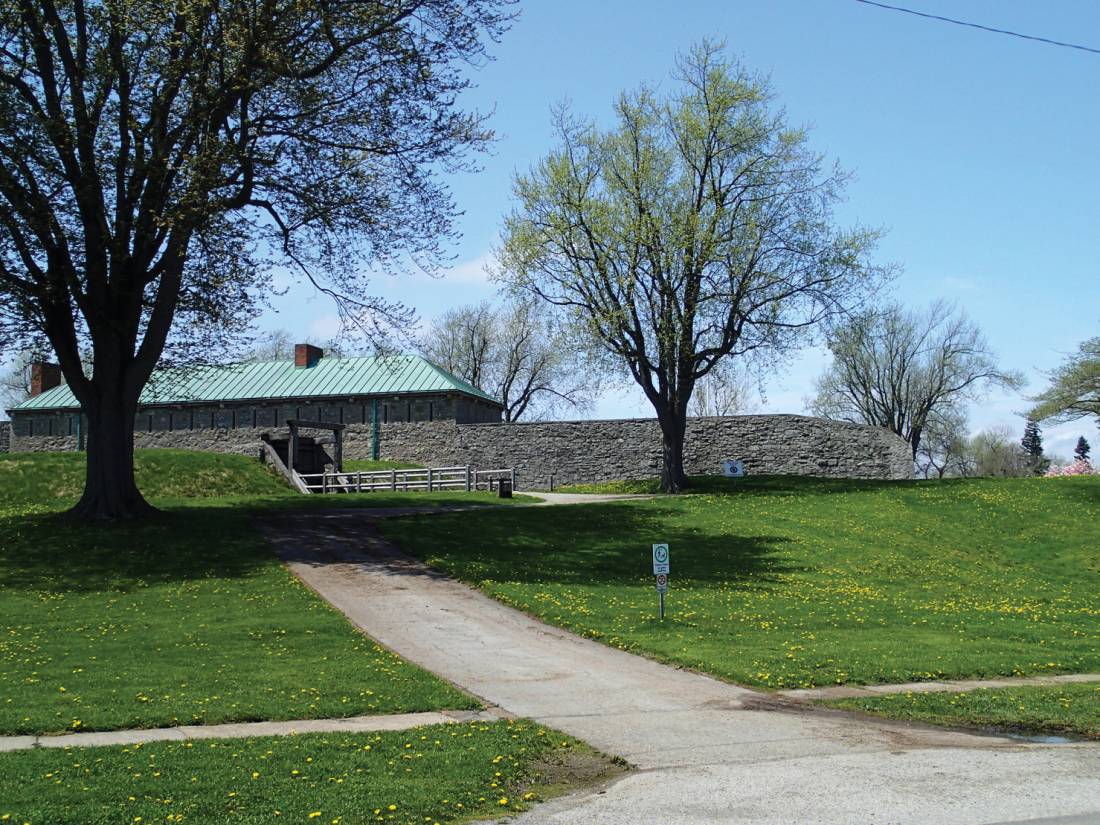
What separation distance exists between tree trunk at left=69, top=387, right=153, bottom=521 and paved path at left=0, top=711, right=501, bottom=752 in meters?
16.3

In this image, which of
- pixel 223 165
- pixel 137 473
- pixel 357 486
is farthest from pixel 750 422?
pixel 223 165

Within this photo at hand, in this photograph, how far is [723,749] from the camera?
8945 millimetres

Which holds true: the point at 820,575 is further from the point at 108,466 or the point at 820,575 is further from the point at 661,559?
the point at 108,466

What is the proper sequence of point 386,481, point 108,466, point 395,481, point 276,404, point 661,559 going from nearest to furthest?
point 661,559, point 108,466, point 395,481, point 386,481, point 276,404

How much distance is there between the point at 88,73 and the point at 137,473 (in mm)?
15698

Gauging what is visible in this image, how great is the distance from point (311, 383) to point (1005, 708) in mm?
48227

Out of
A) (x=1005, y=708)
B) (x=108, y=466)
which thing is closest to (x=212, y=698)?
(x=1005, y=708)

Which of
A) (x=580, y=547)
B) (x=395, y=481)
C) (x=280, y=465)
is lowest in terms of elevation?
(x=580, y=547)

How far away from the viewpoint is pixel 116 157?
2339cm

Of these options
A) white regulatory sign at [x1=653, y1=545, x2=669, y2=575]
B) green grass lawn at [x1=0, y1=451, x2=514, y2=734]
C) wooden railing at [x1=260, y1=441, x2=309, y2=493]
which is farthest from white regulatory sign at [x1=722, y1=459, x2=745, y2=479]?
white regulatory sign at [x1=653, y1=545, x2=669, y2=575]

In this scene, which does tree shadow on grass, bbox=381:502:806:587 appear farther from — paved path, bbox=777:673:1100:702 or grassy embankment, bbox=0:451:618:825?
paved path, bbox=777:673:1100:702

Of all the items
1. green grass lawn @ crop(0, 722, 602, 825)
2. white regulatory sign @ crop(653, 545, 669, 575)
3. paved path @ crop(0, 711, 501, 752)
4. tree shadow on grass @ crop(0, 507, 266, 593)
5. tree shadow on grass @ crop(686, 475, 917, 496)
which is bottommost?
paved path @ crop(0, 711, 501, 752)

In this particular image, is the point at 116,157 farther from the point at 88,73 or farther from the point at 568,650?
the point at 568,650

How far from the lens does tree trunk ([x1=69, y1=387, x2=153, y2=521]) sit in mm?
24188
